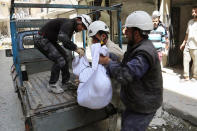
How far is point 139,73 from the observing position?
1709 mm

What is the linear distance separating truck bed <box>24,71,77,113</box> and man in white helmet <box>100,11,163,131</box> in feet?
3.20

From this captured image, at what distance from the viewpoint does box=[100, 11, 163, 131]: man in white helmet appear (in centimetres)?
171

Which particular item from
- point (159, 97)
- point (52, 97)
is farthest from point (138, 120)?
point (52, 97)

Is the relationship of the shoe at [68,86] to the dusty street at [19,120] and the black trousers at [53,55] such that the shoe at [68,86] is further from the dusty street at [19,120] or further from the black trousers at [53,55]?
the dusty street at [19,120]

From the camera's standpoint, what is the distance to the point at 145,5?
725cm

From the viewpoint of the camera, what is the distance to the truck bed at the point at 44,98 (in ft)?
8.37

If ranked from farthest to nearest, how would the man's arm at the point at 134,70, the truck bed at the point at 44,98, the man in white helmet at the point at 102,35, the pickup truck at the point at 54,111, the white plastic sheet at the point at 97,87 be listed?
the man in white helmet at the point at 102,35 → the truck bed at the point at 44,98 → the pickup truck at the point at 54,111 → the white plastic sheet at the point at 97,87 → the man's arm at the point at 134,70

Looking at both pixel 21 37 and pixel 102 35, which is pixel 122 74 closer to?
pixel 102 35

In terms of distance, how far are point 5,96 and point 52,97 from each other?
116 inches

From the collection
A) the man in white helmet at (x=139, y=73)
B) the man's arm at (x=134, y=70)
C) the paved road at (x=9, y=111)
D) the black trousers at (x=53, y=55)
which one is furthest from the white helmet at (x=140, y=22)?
the paved road at (x=9, y=111)

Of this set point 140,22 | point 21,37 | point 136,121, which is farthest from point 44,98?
point 21,37

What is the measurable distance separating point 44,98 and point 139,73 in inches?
71.4

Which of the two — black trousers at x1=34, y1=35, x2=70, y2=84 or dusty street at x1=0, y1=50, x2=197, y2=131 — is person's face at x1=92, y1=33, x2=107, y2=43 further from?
dusty street at x1=0, y1=50, x2=197, y2=131

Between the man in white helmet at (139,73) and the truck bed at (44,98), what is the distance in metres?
0.98
